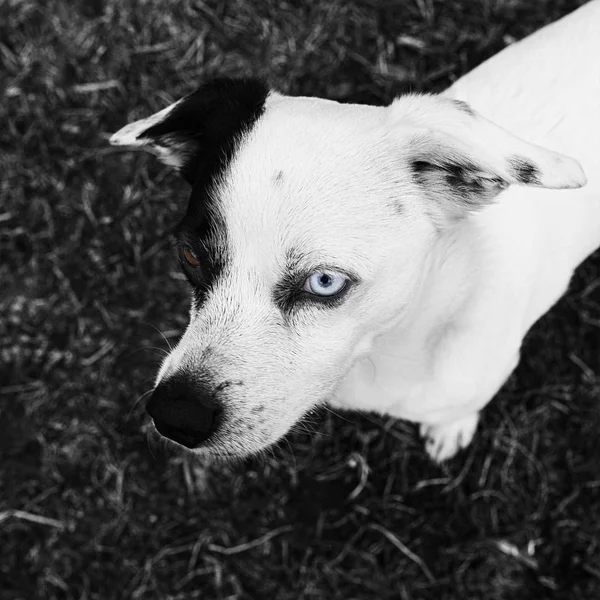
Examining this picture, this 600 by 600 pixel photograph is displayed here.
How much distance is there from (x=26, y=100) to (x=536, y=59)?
3.02 metres

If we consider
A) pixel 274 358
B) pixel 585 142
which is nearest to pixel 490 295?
pixel 585 142

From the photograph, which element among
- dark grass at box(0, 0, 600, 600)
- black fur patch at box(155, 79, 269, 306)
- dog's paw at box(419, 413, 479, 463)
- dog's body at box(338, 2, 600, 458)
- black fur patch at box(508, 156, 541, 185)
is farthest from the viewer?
dark grass at box(0, 0, 600, 600)

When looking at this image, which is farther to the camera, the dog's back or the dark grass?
the dark grass

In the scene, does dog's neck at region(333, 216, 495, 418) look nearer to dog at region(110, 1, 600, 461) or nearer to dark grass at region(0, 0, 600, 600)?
dog at region(110, 1, 600, 461)

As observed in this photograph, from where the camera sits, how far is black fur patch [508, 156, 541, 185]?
1850mm

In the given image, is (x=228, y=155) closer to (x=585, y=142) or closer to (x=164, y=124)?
(x=164, y=124)

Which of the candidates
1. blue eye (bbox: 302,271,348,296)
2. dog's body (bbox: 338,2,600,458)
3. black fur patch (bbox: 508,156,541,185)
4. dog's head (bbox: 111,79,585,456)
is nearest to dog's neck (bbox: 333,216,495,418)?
dog's body (bbox: 338,2,600,458)

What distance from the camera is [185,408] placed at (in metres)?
2.16

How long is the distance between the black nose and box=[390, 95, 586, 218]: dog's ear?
94 centimetres

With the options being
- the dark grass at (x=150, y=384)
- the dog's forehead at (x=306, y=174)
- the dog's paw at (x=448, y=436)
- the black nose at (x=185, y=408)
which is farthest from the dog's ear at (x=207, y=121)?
the dog's paw at (x=448, y=436)

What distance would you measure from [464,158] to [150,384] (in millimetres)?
2509

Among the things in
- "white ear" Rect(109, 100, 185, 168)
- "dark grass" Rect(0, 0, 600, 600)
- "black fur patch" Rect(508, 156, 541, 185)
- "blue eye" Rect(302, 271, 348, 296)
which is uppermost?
"black fur patch" Rect(508, 156, 541, 185)

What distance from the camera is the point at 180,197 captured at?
13.3ft

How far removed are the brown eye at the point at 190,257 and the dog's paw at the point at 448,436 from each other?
174 cm
